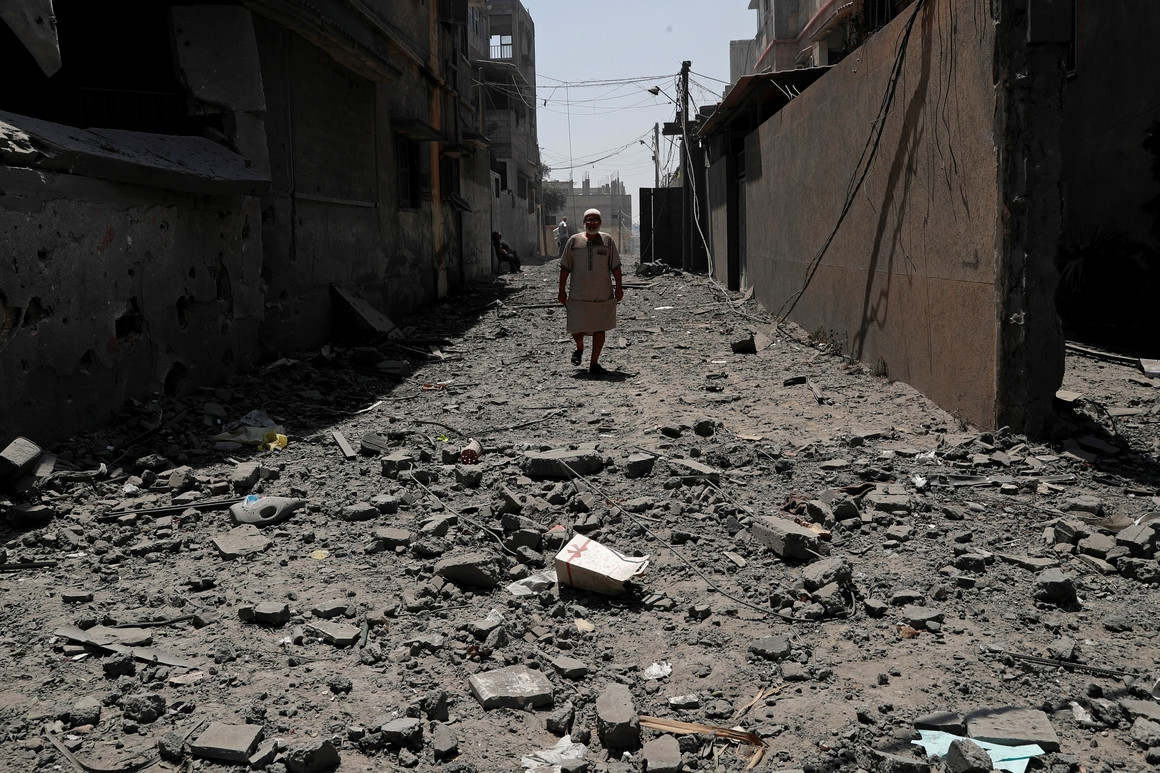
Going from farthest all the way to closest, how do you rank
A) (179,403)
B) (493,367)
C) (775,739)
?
1. (493,367)
2. (179,403)
3. (775,739)

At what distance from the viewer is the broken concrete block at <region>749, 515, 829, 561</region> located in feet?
12.4

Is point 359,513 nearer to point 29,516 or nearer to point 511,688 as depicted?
point 29,516

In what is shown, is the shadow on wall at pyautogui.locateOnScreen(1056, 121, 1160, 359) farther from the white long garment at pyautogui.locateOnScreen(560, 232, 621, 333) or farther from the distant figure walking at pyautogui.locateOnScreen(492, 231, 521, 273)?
the distant figure walking at pyautogui.locateOnScreen(492, 231, 521, 273)

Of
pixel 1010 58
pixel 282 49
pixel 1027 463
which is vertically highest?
pixel 282 49

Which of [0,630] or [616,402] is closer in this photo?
[0,630]

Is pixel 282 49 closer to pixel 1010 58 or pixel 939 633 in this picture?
pixel 1010 58

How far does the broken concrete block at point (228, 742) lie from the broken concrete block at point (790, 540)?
2.20 m

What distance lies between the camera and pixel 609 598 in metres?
3.58

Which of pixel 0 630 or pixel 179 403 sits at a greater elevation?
pixel 179 403

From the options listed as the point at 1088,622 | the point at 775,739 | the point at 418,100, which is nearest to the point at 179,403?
the point at 775,739

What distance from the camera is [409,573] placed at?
12.5 ft

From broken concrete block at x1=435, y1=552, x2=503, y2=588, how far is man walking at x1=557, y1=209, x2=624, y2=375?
4.98 m

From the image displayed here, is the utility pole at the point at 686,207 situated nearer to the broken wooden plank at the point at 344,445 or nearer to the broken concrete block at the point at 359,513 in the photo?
the broken wooden plank at the point at 344,445

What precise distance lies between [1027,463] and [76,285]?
549 centimetres
